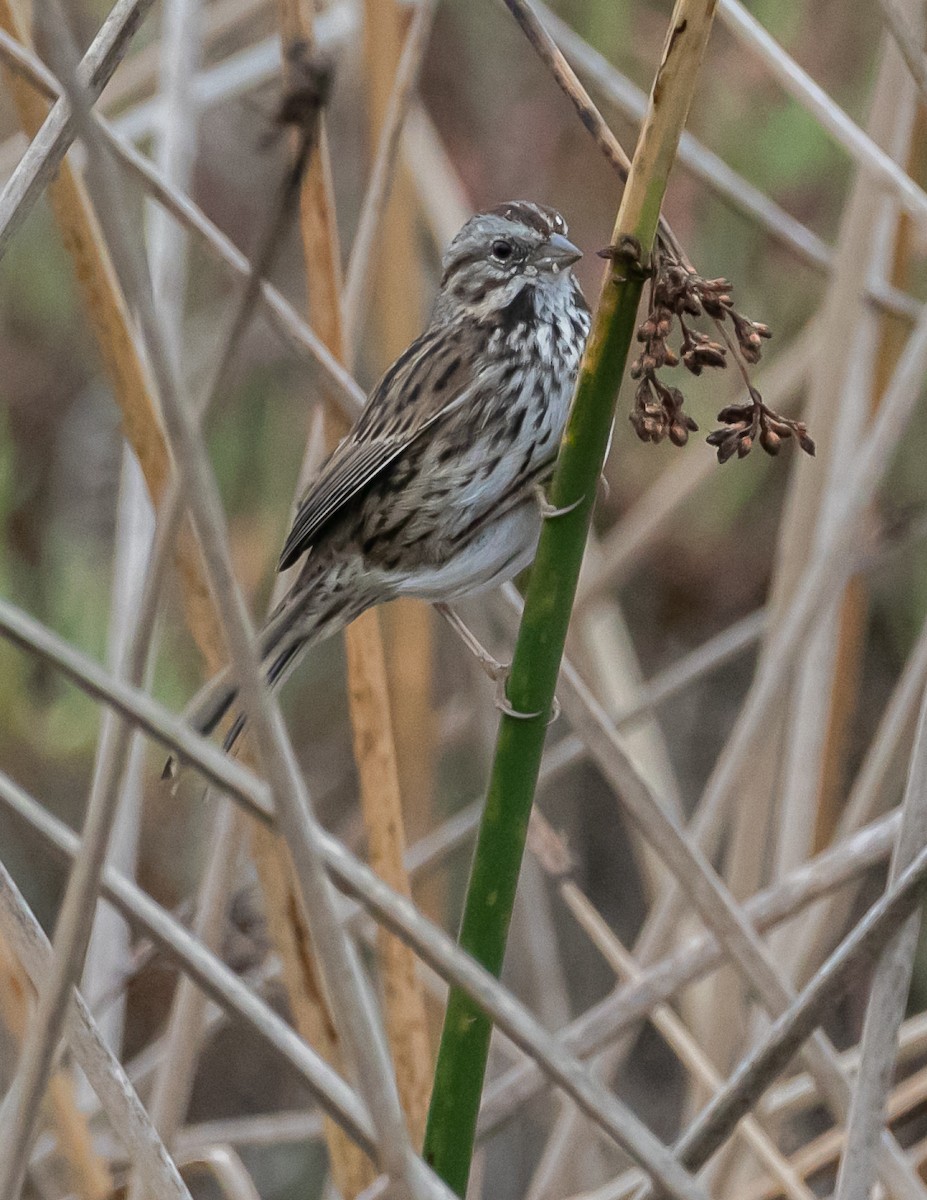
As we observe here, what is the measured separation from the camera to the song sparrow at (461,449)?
202cm

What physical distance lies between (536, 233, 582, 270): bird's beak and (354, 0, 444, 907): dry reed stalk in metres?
0.30

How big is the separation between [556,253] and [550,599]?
3.13 feet

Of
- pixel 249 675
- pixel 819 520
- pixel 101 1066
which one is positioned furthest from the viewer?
pixel 819 520

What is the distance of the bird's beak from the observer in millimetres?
2072

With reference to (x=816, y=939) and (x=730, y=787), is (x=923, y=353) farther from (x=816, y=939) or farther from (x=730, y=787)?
(x=816, y=939)

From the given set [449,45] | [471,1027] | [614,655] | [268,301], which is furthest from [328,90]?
[449,45]

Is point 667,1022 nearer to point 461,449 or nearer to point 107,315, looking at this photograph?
point 461,449

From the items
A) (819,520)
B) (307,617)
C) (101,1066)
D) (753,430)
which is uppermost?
(307,617)

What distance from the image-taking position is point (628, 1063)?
11.5ft

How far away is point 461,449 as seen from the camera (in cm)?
209

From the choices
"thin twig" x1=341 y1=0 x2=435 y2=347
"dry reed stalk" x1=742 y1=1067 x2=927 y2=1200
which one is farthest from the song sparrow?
"dry reed stalk" x1=742 y1=1067 x2=927 y2=1200

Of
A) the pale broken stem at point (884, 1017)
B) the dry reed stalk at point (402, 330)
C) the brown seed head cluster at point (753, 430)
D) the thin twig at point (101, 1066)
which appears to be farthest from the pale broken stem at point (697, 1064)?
the brown seed head cluster at point (753, 430)

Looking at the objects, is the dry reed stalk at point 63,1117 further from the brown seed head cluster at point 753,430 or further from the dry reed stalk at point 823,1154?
the brown seed head cluster at point 753,430

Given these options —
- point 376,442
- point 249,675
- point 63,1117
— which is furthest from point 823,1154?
point 249,675
